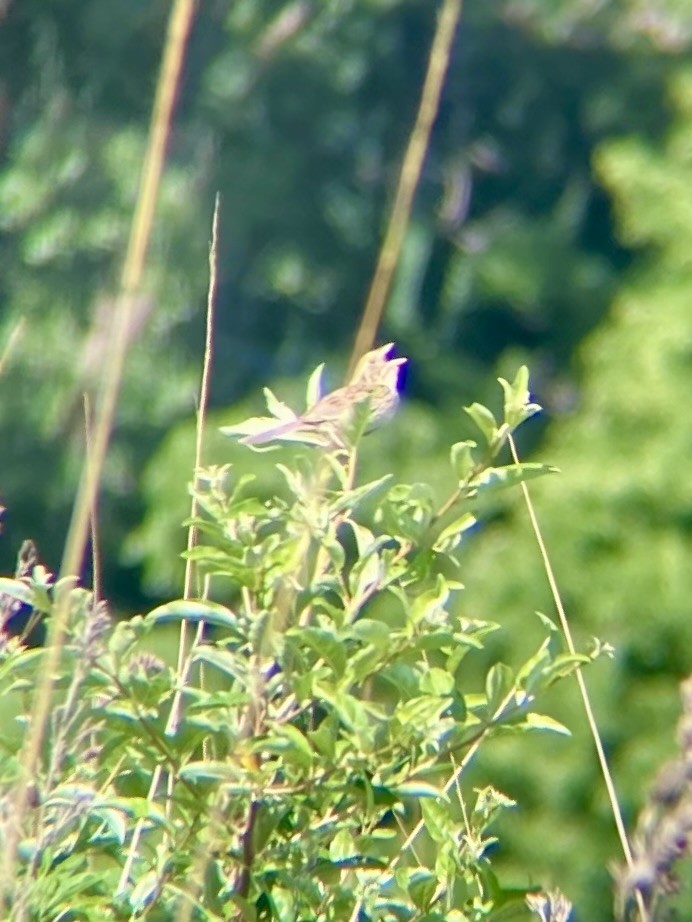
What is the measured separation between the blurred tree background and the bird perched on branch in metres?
7.22

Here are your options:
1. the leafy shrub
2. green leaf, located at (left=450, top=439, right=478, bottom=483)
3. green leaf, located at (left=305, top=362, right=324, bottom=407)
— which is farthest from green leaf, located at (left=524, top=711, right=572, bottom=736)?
green leaf, located at (left=305, top=362, right=324, bottom=407)

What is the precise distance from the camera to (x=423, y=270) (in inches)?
554

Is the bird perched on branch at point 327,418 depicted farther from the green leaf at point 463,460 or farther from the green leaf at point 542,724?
the green leaf at point 542,724

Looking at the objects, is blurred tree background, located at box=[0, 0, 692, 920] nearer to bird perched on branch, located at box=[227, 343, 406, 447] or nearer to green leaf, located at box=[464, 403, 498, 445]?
bird perched on branch, located at box=[227, 343, 406, 447]

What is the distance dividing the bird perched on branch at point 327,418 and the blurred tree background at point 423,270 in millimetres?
7224

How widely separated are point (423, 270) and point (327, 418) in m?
12.5

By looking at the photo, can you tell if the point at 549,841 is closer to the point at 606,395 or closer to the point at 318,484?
the point at 606,395

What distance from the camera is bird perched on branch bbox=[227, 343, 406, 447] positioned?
151 centimetres

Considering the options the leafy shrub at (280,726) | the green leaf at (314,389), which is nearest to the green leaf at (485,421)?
the leafy shrub at (280,726)

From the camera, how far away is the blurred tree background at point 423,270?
30.5ft

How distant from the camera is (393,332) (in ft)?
42.4

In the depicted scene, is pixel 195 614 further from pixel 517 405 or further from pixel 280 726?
pixel 517 405

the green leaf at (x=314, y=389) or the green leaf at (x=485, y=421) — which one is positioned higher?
the green leaf at (x=485, y=421)

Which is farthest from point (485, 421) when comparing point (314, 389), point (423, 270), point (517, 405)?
point (423, 270)
